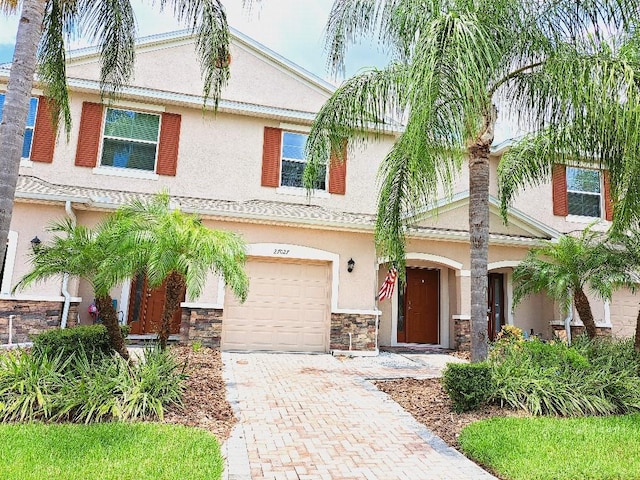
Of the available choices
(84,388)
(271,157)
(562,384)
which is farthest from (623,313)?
(84,388)

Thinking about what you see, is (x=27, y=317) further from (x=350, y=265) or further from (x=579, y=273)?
(x=579, y=273)

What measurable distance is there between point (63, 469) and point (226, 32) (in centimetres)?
766

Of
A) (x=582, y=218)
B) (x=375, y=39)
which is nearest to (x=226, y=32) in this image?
(x=375, y=39)

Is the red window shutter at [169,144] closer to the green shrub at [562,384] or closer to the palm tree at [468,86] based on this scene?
the palm tree at [468,86]

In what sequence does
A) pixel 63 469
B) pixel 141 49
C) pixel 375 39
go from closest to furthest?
pixel 63 469 < pixel 375 39 < pixel 141 49

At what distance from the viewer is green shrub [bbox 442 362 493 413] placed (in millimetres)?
6570

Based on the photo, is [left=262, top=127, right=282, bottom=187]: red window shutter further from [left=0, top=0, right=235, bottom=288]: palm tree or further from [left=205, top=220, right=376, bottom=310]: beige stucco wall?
[left=0, top=0, right=235, bottom=288]: palm tree

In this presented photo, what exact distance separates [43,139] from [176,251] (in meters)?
8.45

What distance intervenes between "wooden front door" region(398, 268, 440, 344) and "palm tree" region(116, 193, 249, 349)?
8554 millimetres

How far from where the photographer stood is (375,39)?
8.45 meters

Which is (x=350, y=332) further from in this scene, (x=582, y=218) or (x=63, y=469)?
(x=582, y=218)

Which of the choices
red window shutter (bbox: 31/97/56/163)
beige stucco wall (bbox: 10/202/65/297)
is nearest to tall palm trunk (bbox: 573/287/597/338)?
beige stucco wall (bbox: 10/202/65/297)

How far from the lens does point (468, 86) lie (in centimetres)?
568

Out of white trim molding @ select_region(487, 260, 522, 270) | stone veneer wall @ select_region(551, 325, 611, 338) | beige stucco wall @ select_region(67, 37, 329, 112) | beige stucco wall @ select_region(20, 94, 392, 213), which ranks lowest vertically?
stone veneer wall @ select_region(551, 325, 611, 338)
